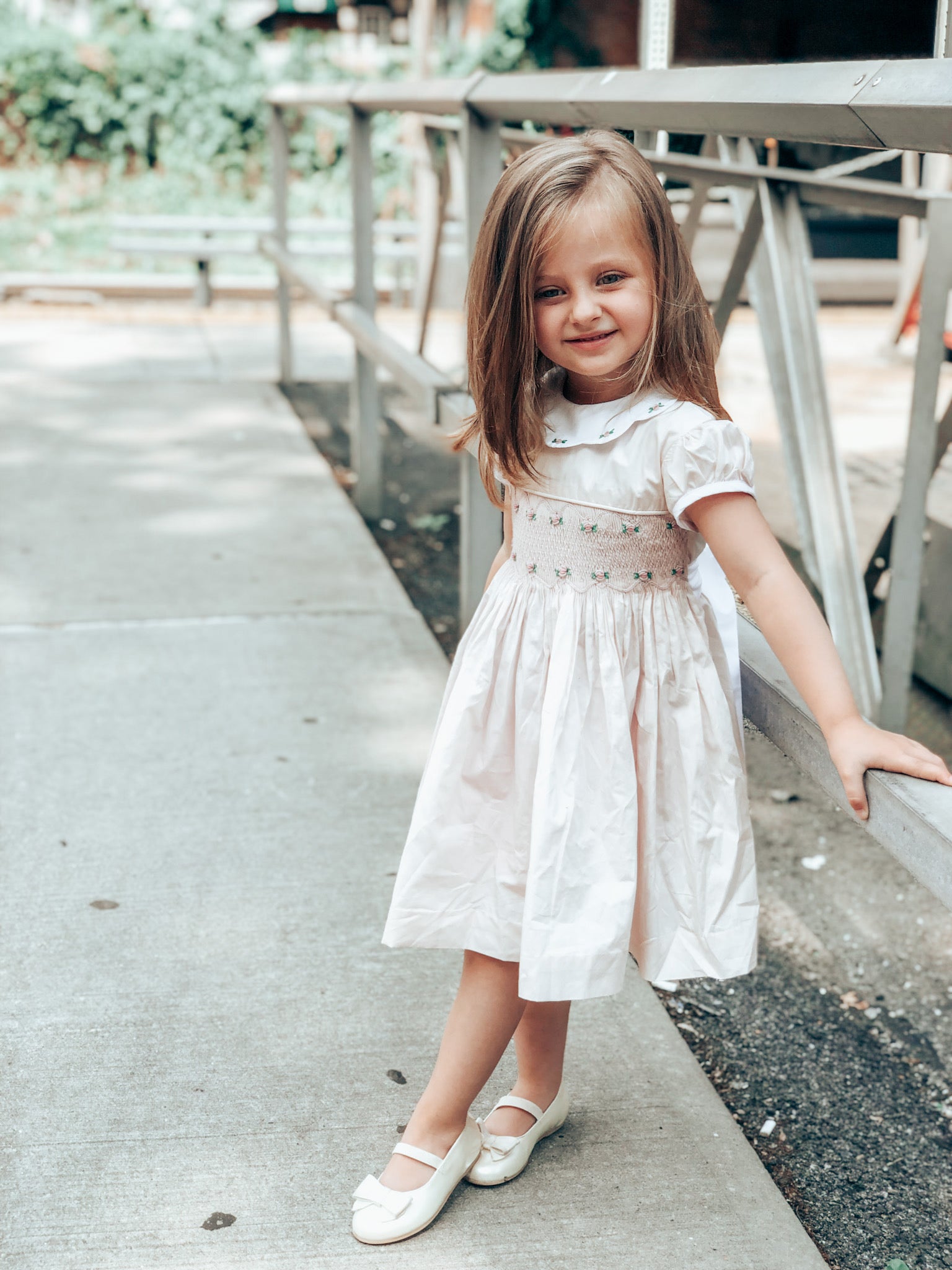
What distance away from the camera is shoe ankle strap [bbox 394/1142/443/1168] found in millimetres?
1625

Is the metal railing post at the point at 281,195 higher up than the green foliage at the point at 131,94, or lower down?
lower down

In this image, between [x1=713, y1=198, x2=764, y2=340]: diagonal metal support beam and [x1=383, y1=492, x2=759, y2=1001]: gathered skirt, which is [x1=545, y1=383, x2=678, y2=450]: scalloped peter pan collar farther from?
[x1=713, y1=198, x2=764, y2=340]: diagonal metal support beam

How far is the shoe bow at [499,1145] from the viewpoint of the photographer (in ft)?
5.54

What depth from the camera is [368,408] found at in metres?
4.71

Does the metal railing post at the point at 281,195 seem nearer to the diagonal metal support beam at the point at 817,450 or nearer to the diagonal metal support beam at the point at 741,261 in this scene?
the diagonal metal support beam at the point at 741,261

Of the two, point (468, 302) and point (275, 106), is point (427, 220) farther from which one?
point (468, 302)

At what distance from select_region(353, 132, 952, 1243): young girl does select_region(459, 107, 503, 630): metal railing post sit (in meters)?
1.07

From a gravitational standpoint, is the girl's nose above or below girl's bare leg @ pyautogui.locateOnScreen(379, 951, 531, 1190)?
above

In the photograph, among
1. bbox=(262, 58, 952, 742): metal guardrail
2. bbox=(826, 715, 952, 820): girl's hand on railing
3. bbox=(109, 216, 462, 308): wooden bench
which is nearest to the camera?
bbox=(826, 715, 952, 820): girl's hand on railing

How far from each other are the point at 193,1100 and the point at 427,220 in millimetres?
7954

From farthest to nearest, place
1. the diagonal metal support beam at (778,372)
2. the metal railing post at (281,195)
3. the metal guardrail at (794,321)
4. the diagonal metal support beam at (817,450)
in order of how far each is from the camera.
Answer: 1. the metal railing post at (281,195)
2. the diagonal metal support beam at (778,372)
3. the diagonal metal support beam at (817,450)
4. the metal guardrail at (794,321)

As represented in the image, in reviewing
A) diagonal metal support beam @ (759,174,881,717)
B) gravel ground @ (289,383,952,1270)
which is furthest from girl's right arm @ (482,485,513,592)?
diagonal metal support beam @ (759,174,881,717)

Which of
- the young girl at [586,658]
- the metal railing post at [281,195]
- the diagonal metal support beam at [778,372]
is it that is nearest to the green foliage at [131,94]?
the metal railing post at [281,195]

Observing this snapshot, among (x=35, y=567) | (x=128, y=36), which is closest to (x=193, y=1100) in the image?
(x=35, y=567)
